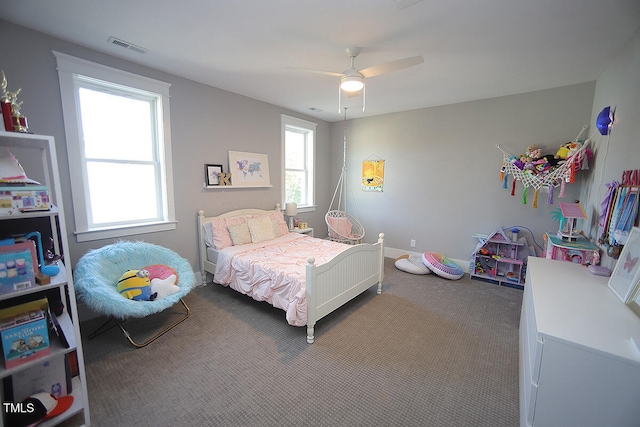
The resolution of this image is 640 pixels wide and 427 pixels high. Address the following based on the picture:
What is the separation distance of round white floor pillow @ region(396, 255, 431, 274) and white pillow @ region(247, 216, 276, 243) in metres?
2.08

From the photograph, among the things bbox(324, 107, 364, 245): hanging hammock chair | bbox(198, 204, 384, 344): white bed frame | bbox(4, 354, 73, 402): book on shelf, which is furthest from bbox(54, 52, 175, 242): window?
bbox(324, 107, 364, 245): hanging hammock chair

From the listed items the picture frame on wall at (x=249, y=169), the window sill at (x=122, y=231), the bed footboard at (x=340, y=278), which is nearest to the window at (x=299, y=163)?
the picture frame on wall at (x=249, y=169)

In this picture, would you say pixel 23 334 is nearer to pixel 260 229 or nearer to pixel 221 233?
pixel 221 233

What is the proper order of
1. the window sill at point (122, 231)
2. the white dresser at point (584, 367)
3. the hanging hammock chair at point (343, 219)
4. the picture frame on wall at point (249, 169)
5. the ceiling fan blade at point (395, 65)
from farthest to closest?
1. the hanging hammock chair at point (343, 219)
2. the picture frame on wall at point (249, 169)
3. the window sill at point (122, 231)
4. the ceiling fan blade at point (395, 65)
5. the white dresser at point (584, 367)

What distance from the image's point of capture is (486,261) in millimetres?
3834

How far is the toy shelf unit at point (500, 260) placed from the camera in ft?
11.6

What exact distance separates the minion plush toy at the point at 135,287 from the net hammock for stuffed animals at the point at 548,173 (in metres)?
4.43

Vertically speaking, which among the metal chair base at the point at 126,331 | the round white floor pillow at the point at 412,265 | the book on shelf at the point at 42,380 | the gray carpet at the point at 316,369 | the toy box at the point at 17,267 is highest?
the toy box at the point at 17,267

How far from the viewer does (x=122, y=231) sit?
2.80 metres

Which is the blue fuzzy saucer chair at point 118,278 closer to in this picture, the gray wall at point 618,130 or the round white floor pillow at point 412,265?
the round white floor pillow at point 412,265

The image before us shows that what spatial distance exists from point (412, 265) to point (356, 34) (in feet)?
10.6

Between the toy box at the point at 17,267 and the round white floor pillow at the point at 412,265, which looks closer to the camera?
the toy box at the point at 17,267

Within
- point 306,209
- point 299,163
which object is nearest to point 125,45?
point 299,163

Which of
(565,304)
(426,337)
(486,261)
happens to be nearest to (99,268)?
(426,337)
